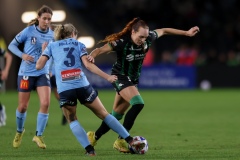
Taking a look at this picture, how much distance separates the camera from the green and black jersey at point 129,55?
10180 millimetres

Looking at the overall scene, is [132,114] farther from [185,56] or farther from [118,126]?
[185,56]

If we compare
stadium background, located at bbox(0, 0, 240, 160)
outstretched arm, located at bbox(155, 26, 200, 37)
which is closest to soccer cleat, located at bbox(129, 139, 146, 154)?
outstretched arm, located at bbox(155, 26, 200, 37)

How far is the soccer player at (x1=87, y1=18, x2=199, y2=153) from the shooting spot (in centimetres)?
1006

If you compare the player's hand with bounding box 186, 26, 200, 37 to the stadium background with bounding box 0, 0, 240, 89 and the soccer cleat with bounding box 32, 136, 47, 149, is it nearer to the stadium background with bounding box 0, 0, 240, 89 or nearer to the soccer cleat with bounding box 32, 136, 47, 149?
the soccer cleat with bounding box 32, 136, 47, 149

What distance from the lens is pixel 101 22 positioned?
3166 cm

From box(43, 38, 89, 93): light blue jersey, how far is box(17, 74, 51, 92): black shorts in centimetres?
177

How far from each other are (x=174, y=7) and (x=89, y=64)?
2296cm

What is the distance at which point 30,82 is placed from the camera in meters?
11.2

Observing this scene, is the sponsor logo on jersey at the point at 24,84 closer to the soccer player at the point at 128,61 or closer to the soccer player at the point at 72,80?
the soccer player at the point at 128,61

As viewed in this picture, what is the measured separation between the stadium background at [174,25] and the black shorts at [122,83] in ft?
60.1

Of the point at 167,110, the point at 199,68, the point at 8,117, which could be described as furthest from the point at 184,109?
the point at 199,68

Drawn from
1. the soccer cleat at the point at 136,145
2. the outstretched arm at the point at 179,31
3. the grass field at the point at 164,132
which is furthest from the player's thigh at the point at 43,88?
the soccer cleat at the point at 136,145

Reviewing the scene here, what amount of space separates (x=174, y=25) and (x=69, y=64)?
22.0 m

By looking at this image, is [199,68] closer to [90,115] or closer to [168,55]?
[168,55]
